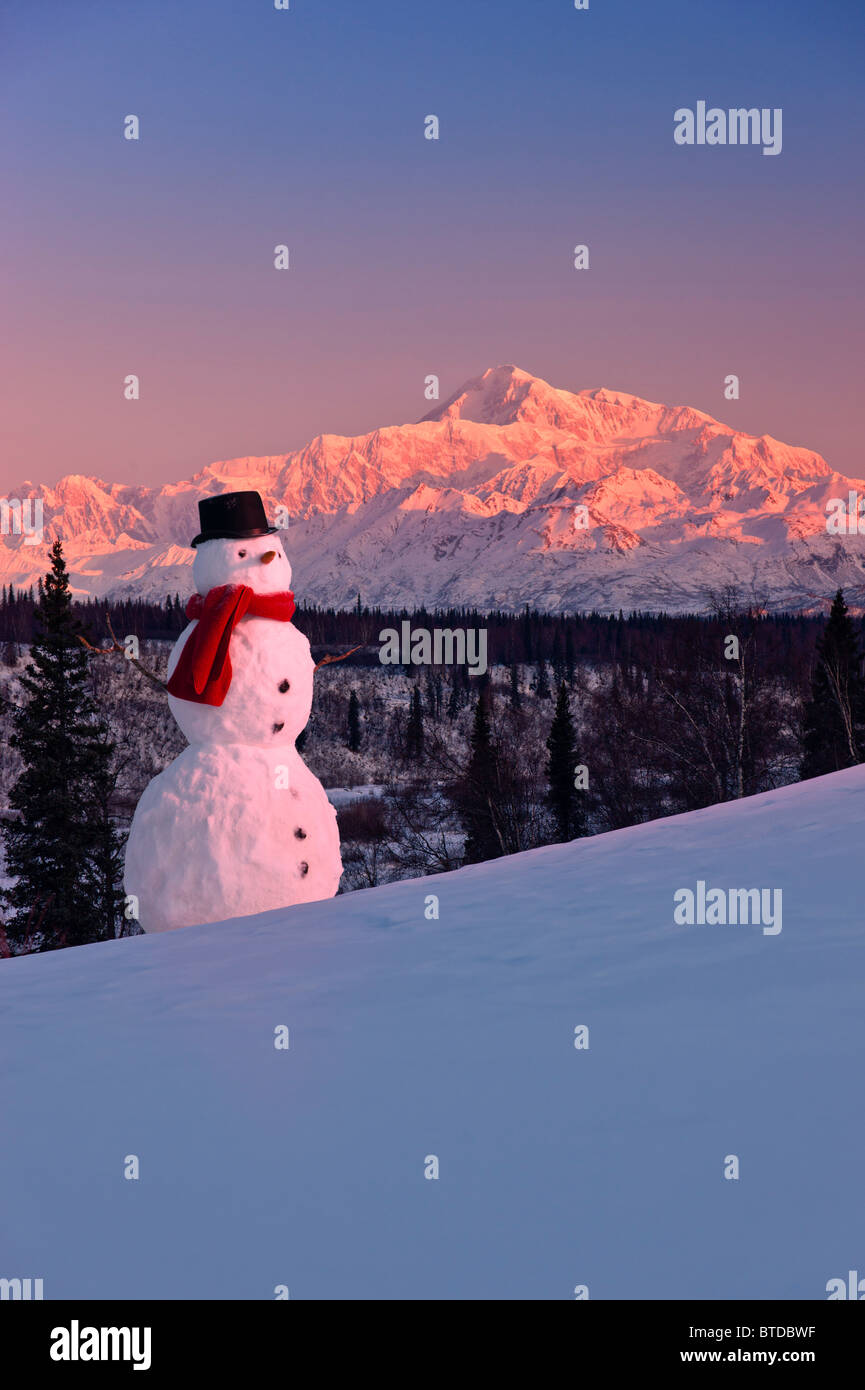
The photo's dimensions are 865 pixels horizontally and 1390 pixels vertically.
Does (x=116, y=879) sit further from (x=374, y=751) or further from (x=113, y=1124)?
(x=374, y=751)

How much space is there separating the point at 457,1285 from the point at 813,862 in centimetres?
422

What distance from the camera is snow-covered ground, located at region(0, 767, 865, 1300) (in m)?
3.35

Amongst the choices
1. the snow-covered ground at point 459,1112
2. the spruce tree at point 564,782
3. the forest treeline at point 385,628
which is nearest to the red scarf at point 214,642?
the snow-covered ground at point 459,1112

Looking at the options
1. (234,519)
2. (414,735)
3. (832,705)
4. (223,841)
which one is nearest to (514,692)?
(414,735)

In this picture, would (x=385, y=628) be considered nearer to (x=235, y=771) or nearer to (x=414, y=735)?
(x=414, y=735)

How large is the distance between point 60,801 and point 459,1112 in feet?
71.0

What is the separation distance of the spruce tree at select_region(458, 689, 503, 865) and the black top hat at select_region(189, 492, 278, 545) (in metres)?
17.6

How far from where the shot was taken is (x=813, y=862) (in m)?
6.80

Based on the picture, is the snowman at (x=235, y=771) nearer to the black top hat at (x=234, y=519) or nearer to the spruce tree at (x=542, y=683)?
the black top hat at (x=234, y=519)

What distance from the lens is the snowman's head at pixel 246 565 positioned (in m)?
10.4

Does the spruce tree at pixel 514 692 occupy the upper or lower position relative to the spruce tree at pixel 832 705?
upper

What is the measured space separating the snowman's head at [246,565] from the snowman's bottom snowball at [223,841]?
5.00 ft

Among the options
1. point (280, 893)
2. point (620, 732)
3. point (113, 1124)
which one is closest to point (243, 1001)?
point (113, 1124)

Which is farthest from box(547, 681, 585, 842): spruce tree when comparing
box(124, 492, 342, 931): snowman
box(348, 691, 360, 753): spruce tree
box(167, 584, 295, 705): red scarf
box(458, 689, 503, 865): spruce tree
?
box(348, 691, 360, 753): spruce tree
